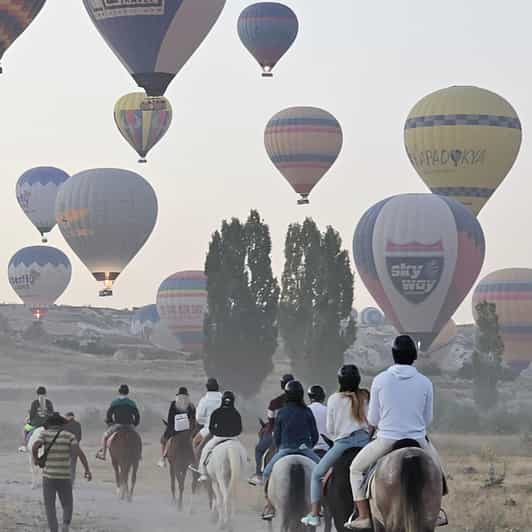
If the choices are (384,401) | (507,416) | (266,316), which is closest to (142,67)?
(266,316)

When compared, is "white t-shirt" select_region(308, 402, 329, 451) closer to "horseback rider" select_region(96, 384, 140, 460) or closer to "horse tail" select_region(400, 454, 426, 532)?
"horse tail" select_region(400, 454, 426, 532)

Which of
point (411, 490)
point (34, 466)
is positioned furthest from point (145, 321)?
point (411, 490)

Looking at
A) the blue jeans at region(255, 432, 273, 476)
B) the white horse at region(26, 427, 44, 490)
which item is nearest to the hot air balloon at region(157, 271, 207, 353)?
the white horse at region(26, 427, 44, 490)

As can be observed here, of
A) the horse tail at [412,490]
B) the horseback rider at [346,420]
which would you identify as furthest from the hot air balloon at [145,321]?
the horse tail at [412,490]

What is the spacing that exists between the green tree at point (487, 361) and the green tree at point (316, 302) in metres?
8.41

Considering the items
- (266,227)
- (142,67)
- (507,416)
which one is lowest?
(507,416)

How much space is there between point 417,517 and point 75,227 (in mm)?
69714

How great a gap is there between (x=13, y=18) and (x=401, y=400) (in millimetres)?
47261

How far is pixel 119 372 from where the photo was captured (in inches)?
3730

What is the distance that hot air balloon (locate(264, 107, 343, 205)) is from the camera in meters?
87.4

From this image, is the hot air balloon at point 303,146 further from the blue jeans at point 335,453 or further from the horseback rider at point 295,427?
the blue jeans at point 335,453

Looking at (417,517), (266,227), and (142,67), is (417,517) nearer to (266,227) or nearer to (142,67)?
(142,67)

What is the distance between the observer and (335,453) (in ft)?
55.7

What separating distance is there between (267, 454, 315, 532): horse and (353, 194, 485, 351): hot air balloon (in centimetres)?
4885
